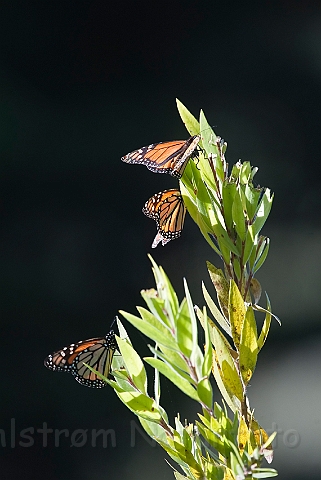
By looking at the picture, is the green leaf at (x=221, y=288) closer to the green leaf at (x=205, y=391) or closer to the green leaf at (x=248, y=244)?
the green leaf at (x=248, y=244)

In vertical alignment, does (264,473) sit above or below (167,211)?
below

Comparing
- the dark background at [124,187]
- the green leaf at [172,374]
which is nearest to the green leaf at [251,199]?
the green leaf at [172,374]

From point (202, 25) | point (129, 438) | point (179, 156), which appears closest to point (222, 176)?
point (179, 156)

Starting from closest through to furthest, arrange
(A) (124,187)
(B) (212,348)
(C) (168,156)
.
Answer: (B) (212,348), (C) (168,156), (A) (124,187)

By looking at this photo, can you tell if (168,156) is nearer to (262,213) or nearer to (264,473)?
(262,213)

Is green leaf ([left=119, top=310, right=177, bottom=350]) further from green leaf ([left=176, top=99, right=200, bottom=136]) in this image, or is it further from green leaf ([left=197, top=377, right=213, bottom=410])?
green leaf ([left=176, top=99, right=200, bottom=136])

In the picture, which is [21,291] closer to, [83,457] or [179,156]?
[83,457]

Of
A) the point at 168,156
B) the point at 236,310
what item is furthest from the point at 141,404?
the point at 168,156
